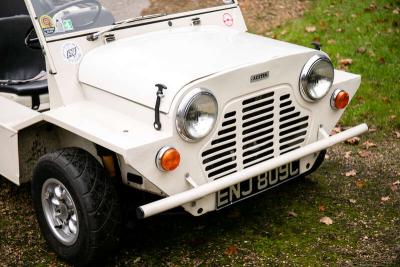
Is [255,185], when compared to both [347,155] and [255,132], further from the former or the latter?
[347,155]

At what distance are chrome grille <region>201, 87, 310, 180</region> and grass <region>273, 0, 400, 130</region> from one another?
230cm

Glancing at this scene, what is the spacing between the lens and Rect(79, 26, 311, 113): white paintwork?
3.71 meters

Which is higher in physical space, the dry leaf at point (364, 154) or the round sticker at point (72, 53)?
the round sticker at point (72, 53)

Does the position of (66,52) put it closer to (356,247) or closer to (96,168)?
(96,168)

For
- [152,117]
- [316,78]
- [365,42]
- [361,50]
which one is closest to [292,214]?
[316,78]

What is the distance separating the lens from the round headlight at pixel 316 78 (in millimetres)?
4051

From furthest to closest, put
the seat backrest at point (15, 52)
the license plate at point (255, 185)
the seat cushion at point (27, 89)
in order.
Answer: the seat backrest at point (15, 52), the seat cushion at point (27, 89), the license plate at point (255, 185)

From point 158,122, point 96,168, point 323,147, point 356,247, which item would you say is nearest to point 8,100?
point 96,168

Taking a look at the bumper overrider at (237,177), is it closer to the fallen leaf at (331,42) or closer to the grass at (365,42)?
the grass at (365,42)

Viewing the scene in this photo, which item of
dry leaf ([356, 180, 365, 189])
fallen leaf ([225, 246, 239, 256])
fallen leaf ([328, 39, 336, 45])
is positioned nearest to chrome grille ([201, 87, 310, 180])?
fallen leaf ([225, 246, 239, 256])

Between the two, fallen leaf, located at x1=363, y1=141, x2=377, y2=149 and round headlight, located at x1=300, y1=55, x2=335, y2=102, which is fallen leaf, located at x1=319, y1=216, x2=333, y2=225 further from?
fallen leaf, located at x1=363, y1=141, x2=377, y2=149

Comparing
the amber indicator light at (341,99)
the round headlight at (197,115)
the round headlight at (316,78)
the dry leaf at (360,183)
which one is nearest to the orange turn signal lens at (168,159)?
the round headlight at (197,115)

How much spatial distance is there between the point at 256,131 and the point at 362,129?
0.86 m

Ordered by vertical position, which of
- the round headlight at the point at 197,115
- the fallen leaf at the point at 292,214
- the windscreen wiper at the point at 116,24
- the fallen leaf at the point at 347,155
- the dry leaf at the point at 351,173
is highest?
the windscreen wiper at the point at 116,24
